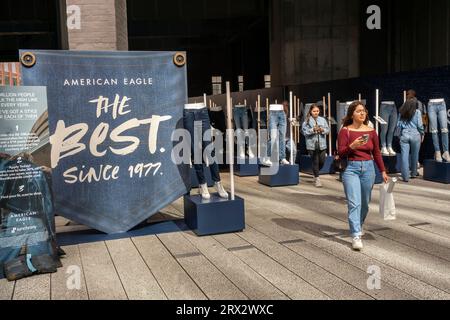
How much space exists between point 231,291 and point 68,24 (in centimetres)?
631

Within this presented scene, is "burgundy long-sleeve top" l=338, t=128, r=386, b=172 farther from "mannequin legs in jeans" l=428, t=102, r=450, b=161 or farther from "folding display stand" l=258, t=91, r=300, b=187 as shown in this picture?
"mannequin legs in jeans" l=428, t=102, r=450, b=161

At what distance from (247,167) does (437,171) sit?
4.49 metres

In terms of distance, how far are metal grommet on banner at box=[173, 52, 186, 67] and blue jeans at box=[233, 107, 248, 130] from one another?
638 centimetres

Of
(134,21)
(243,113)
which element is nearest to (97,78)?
(243,113)

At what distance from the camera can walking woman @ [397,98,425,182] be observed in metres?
9.87

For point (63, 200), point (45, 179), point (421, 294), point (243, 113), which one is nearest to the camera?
point (421, 294)

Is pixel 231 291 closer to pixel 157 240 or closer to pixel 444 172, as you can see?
pixel 157 240

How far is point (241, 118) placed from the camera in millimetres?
12930

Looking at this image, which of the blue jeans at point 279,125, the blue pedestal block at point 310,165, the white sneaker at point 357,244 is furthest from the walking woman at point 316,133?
the white sneaker at point 357,244

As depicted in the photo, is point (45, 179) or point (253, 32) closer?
point (45, 179)

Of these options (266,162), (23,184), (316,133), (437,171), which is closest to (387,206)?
(23,184)

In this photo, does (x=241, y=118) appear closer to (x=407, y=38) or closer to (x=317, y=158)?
(x=317, y=158)

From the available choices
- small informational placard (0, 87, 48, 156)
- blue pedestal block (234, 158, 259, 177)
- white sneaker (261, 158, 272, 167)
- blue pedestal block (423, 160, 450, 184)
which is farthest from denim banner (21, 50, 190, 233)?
blue pedestal block (423, 160, 450, 184)

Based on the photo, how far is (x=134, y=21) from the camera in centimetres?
2586
